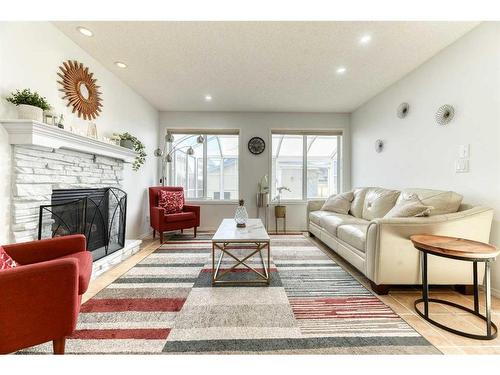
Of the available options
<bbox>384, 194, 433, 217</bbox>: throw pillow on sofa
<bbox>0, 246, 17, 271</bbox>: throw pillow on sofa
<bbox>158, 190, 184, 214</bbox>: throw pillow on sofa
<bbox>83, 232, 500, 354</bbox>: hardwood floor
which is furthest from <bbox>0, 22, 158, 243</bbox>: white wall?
<bbox>384, 194, 433, 217</bbox>: throw pillow on sofa

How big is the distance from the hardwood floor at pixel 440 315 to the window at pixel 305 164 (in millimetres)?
2511

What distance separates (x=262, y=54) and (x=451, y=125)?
221cm

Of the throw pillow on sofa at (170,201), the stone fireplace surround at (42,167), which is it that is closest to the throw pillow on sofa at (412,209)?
the stone fireplace surround at (42,167)

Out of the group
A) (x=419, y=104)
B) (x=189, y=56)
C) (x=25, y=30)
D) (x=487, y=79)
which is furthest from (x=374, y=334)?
(x=25, y=30)

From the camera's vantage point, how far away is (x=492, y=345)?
1356mm

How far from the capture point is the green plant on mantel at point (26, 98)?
1.76 m

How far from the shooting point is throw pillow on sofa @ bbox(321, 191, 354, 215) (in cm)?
368

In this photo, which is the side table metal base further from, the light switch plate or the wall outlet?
the light switch plate

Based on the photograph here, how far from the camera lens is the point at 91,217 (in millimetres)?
2621

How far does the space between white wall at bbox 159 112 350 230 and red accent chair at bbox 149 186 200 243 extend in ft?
2.30

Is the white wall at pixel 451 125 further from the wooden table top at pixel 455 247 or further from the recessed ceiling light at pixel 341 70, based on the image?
the recessed ceiling light at pixel 341 70

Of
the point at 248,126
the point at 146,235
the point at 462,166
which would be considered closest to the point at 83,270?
the point at 146,235

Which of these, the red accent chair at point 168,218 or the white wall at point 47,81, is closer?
the white wall at point 47,81
